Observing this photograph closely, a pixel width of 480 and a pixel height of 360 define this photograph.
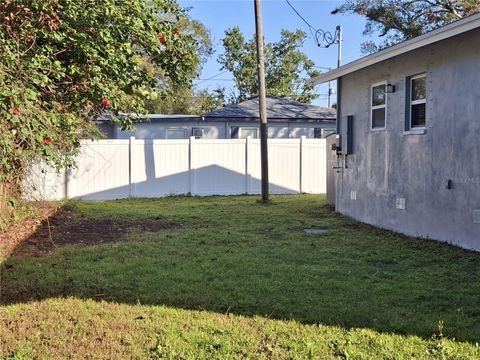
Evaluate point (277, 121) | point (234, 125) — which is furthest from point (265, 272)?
point (277, 121)

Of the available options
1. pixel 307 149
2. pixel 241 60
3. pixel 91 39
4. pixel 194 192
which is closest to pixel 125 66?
pixel 91 39

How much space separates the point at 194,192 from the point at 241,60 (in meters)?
24.6

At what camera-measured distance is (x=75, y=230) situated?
29.9 ft

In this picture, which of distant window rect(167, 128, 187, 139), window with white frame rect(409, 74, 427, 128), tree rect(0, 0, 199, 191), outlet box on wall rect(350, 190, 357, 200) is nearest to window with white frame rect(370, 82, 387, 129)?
window with white frame rect(409, 74, 427, 128)

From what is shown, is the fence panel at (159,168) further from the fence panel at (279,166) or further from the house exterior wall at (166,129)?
the house exterior wall at (166,129)

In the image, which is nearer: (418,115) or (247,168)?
(418,115)

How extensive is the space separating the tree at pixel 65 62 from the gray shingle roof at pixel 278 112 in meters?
15.9

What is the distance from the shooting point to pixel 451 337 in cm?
391

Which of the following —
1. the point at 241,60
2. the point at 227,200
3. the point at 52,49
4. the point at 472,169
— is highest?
the point at 241,60

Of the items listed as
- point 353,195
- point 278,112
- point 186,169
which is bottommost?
point 353,195

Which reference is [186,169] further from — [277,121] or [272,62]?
[272,62]

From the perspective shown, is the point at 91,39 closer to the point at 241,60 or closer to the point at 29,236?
the point at 29,236

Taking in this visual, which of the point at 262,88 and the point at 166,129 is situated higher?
the point at 262,88

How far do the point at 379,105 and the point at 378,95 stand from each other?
23cm
